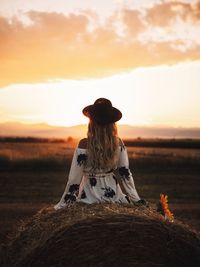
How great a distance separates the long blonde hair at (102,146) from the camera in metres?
6.39

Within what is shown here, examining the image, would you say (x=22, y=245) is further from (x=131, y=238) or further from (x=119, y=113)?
(x=119, y=113)

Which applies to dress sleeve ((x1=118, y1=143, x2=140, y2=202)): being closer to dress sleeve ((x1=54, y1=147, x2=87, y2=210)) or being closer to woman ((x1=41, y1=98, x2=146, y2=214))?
woman ((x1=41, y1=98, x2=146, y2=214))

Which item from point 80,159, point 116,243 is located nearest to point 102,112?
point 80,159

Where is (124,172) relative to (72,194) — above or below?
above

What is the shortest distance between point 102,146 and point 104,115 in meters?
0.36

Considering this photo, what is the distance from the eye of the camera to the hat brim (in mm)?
6426

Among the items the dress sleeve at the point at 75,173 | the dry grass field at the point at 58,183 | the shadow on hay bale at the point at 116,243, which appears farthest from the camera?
the dry grass field at the point at 58,183

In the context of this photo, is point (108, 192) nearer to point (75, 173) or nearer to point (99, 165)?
point (99, 165)

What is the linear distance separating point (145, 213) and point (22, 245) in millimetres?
1360

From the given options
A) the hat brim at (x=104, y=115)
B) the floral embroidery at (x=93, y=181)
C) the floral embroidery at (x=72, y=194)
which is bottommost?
the floral embroidery at (x=72, y=194)

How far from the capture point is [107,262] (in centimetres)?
550

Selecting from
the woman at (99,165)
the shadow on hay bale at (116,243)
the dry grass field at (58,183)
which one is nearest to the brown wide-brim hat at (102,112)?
the woman at (99,165)

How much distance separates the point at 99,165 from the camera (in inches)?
254

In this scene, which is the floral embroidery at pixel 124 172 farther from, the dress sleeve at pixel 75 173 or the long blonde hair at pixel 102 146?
the dress sleeve at pixel 75 173
